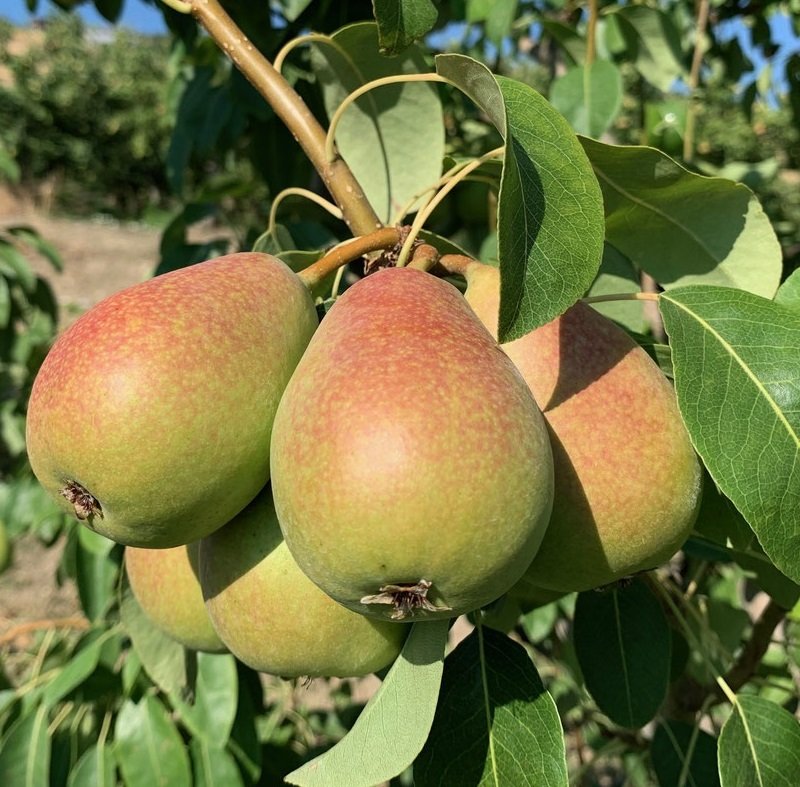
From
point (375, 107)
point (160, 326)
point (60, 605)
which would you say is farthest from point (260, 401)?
point (60, 605)

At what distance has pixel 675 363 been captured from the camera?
87cm

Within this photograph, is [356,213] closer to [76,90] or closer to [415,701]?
[415,701]

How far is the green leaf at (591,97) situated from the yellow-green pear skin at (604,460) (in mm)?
1148

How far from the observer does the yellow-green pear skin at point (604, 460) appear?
0.84 metres

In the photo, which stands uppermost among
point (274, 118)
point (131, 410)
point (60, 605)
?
point (131, 410)

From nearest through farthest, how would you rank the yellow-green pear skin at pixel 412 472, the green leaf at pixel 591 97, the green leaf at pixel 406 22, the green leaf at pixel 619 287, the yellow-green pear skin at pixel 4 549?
the yellow-green pear skin at pixel 412 472 → the green leaf at pixel 406 22 → the green leaf at pixel 619 287 → the green leaf at pixel 591 97 → the yellow-green pear skin at pixel 4 549

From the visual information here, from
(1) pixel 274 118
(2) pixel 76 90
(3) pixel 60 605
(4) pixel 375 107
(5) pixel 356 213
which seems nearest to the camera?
(5) pixel 356 213

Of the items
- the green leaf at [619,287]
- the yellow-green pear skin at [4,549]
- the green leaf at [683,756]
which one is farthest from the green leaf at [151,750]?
the yellow-green pear skin at [4,549]

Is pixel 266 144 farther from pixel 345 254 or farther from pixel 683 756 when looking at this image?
pixel 683 756

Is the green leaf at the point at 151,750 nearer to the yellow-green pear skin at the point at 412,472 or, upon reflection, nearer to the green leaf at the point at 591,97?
the yellow-green pear skin at the point at 412,472

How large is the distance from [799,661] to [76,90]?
2295 centimetres

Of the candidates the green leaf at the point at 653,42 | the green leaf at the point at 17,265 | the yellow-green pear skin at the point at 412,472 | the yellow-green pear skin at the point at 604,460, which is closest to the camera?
the yellow-green pear skin at the point at 412,472

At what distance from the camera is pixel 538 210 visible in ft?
2.66

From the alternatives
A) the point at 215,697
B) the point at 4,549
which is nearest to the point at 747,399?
the point at 215,697
